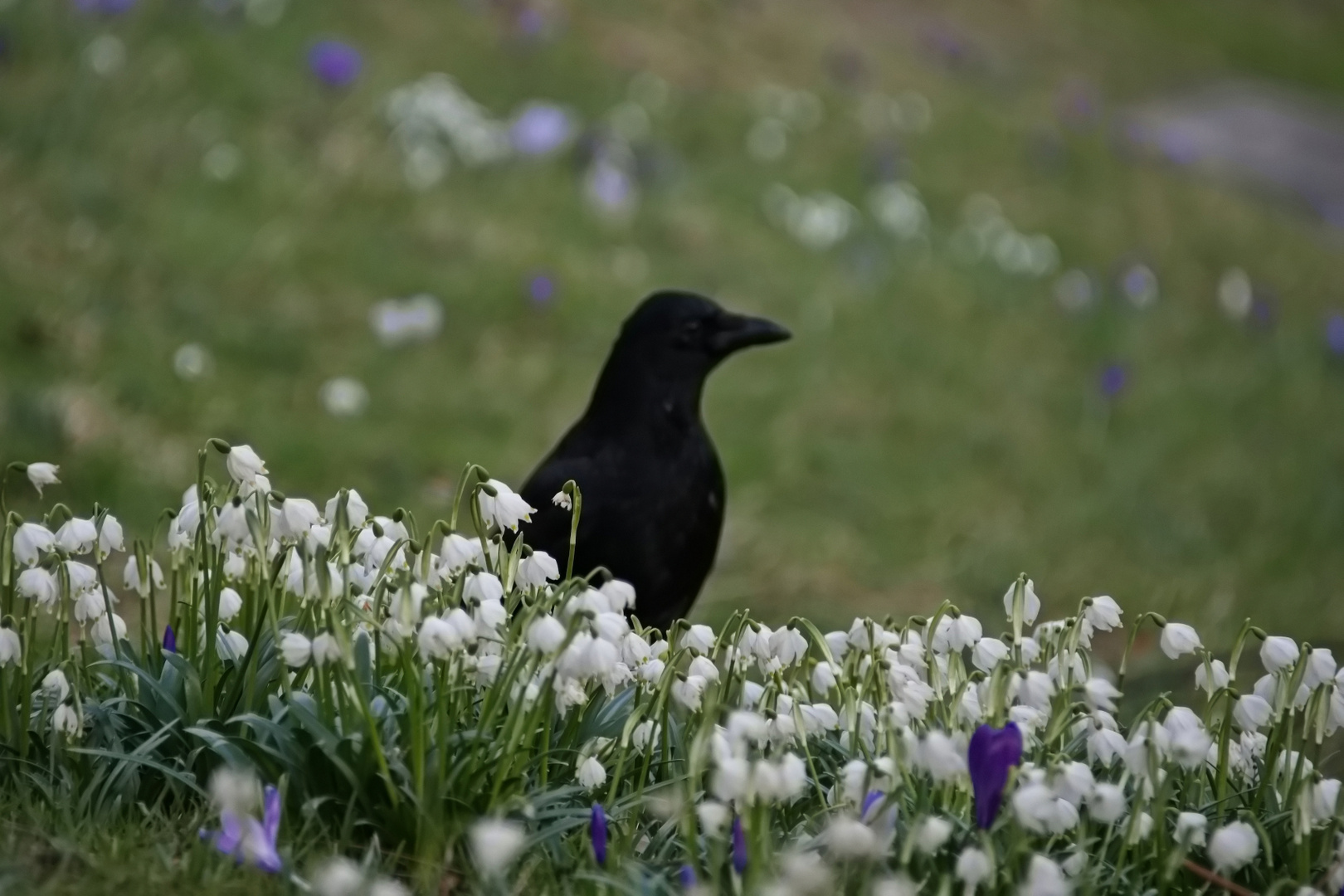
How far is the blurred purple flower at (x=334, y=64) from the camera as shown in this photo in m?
8.23

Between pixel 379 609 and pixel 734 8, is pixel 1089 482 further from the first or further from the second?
pixel 734 8

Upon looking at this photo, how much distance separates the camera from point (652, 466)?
4211 millimetres

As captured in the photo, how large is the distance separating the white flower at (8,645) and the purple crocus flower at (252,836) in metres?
0.48

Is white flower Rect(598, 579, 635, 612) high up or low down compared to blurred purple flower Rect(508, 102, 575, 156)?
down

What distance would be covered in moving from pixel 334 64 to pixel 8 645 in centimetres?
606

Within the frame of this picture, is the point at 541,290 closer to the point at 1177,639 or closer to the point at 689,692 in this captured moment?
the point at 689,692

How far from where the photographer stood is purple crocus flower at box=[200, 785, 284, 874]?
7.39ft

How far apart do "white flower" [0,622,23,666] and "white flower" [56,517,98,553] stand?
0.54ft

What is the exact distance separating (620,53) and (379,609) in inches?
336

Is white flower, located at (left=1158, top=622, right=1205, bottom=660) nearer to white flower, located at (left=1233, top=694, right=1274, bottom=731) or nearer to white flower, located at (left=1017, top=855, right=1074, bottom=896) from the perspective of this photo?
white flower, located at (left=1233, top=694, right=1274, bottom=731)

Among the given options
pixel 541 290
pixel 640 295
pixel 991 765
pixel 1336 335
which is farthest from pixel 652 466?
pixel 1336 335

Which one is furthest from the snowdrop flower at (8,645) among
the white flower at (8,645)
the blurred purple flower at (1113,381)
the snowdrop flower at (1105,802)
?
the blurred purple flower at (1113,381)

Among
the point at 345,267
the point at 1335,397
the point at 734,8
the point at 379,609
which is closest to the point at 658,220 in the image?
the point at 345,267

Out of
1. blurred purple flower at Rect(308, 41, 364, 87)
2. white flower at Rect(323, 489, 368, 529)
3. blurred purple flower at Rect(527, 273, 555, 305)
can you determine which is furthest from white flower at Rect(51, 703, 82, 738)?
blurred purple flower at Rect(308, 41, 364, 87)
